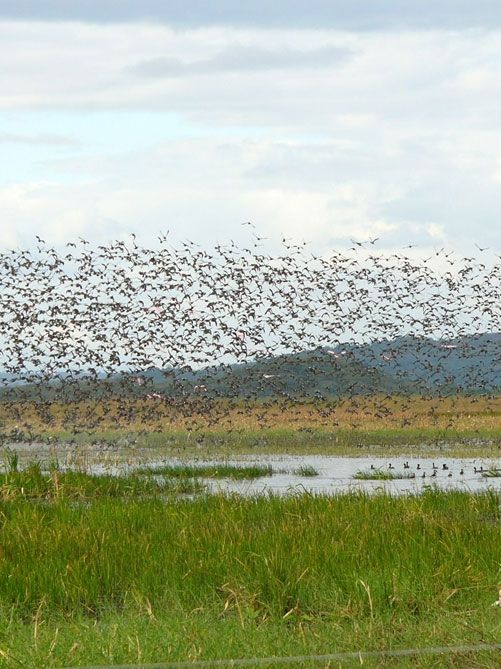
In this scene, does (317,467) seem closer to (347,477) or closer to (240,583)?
(347,477)

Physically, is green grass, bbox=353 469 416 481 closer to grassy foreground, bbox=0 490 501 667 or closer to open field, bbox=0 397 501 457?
open field, bbox=0 397 501 457

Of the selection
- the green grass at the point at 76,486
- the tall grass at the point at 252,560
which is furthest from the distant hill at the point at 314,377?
the tall grass at the point at 252,560

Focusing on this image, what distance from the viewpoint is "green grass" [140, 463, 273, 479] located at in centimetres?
2602

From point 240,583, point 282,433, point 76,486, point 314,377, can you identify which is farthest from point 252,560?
point 314,377

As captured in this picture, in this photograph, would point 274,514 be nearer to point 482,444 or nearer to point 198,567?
point 198,567

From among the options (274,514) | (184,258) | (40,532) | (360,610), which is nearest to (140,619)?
(360,610)

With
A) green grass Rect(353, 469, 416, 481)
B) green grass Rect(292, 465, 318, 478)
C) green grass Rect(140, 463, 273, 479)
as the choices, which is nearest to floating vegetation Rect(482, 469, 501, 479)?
green grass Rect(353, 469, 416, 481)

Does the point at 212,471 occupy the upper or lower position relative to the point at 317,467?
upper

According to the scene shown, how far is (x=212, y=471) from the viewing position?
27188mm

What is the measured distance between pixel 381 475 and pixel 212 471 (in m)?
3.87

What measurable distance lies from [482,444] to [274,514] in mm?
24364

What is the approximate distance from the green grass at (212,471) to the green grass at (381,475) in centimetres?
228

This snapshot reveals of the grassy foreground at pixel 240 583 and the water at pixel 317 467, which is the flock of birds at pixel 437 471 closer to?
the water at pixel 317 467

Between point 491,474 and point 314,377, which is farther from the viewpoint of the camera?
point 314,377
